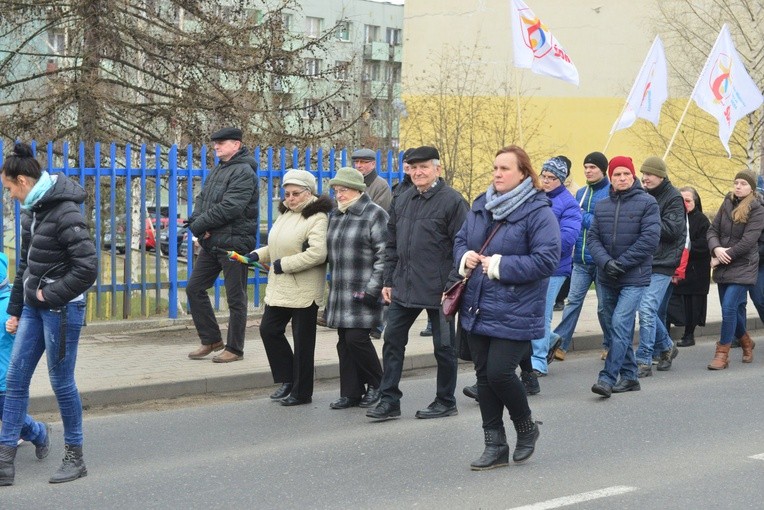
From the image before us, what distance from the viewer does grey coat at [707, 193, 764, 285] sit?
1015 cm

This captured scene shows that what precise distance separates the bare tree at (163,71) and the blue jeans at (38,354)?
27.2 feet

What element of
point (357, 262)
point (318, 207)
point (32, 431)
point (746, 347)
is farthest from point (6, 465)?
point (746, 347)

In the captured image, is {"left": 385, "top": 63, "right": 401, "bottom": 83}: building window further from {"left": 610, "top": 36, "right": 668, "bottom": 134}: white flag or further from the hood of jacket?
the hood of jacket

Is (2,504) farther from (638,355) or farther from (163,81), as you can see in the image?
(163,81)

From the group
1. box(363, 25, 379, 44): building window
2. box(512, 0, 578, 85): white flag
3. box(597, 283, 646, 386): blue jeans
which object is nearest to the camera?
box(597, 283, 646, 386): blue jeans

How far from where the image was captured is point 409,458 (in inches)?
259

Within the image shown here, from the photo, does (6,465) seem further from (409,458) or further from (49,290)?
(409,458)

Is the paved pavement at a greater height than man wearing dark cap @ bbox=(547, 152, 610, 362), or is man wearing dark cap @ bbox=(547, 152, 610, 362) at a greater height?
man wearing dark cap @ bbox=(547, 152, 610, 362)

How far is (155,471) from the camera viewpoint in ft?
20.7

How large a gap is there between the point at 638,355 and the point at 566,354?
5.19 feet

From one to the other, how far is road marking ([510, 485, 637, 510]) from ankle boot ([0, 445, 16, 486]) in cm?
271

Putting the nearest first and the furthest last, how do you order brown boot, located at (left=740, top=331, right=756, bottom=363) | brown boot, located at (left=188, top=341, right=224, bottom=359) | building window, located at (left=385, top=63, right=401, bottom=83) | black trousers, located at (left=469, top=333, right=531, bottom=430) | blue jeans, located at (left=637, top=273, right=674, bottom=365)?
black trousers, located at (left=469, top=333, right=531, bottom=430) < blue jeans, located at (left=637, top=273, right=674, bottom=365) < brown boot, located at (left=188, top=341, right=224, bottom=359) < brown boot, located at (left=740, top=331, right=756, bottom=363) < building window, located at (left=385, top=63, right=401, bottom=83)

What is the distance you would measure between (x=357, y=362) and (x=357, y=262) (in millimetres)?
758

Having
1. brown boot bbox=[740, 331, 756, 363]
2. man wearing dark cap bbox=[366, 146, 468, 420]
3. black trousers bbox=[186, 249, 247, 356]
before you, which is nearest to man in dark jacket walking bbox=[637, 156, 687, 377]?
brown boot bbox=[740, 331, 756, 363]
